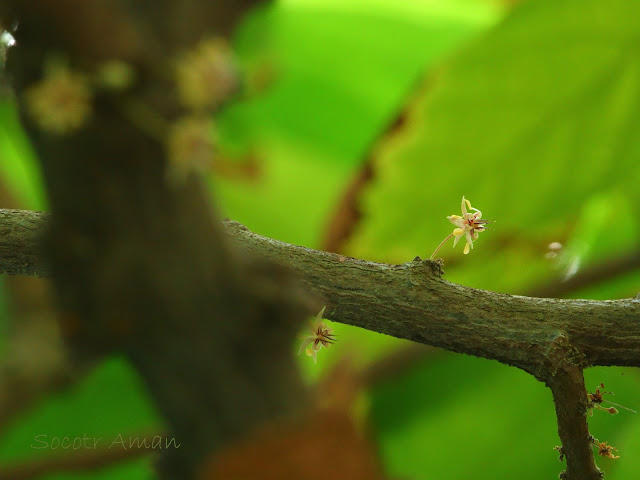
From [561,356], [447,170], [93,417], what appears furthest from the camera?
[93,417]

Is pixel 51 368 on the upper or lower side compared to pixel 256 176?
lower

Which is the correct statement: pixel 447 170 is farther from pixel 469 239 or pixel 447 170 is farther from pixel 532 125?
pixel 469 239

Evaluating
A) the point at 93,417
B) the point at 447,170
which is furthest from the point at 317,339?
the point at 93,417

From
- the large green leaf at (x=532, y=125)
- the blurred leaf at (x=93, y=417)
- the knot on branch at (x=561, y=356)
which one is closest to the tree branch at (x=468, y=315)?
the knot on branch at (x=561, y=356)

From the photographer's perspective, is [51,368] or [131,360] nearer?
[131,360]

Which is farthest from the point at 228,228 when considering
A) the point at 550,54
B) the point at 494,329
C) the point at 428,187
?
the point at 550,54

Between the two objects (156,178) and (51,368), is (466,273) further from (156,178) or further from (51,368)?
(51,368)

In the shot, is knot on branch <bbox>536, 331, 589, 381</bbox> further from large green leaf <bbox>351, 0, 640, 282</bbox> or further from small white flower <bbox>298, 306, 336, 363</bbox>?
large green leaf <bbox>351, 0, 640, 282</bbox>

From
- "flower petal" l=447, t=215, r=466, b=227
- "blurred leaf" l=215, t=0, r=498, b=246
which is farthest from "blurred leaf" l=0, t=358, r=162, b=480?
"flower petal" l=447, t=215, r=466, b=227

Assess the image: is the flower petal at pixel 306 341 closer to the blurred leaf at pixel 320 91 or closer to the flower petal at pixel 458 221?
the flower petal at pixel 458 221
